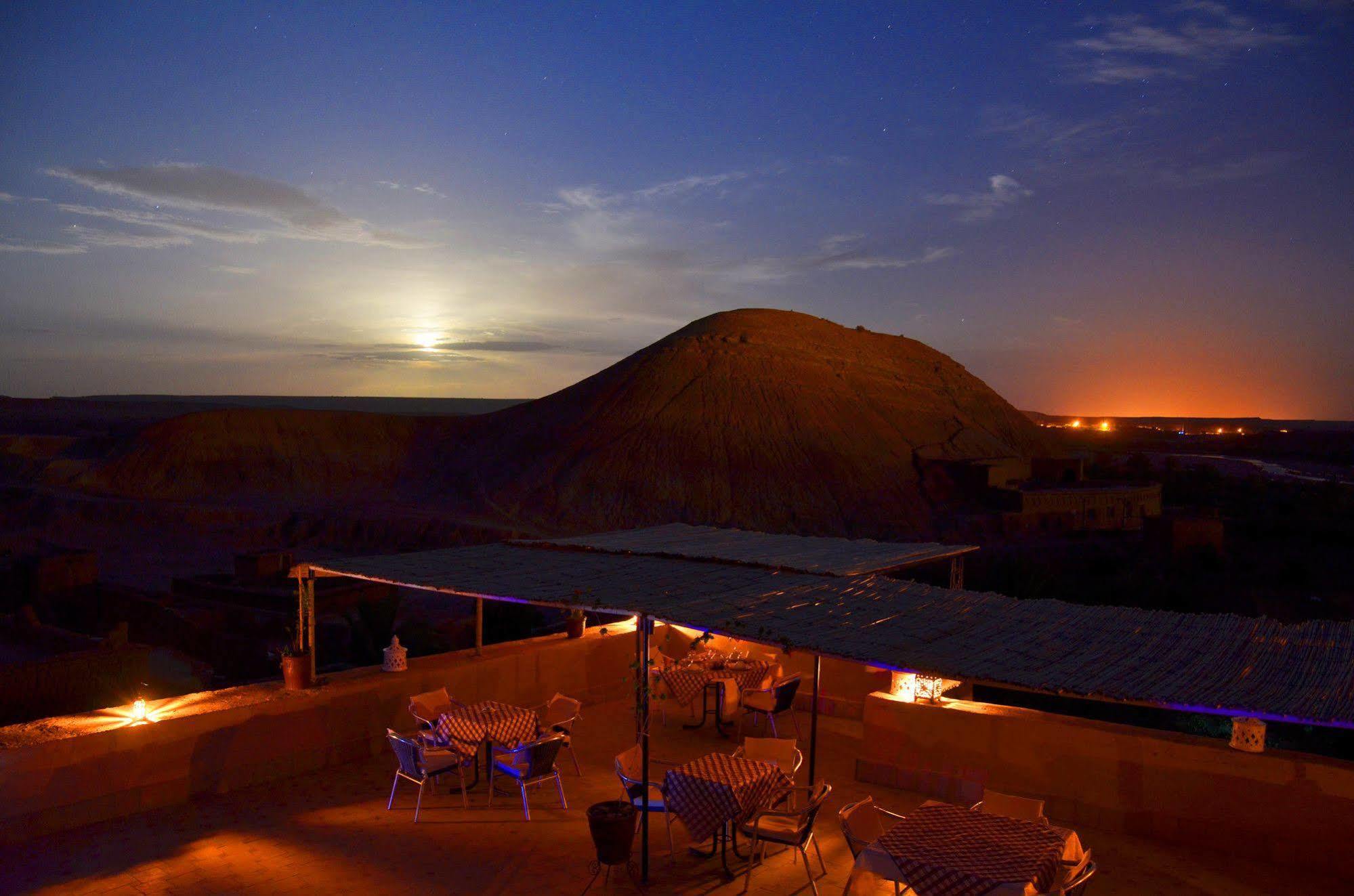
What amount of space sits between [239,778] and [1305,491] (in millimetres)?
54670

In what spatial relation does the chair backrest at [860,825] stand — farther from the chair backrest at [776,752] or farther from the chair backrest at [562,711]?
the chair backrest at [562,711]

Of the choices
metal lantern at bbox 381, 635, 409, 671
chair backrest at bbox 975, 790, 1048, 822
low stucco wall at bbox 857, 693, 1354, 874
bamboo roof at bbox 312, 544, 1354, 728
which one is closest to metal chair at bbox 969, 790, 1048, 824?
chair backrest at bbox 975, 790, 1048, 822

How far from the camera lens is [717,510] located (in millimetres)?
43281

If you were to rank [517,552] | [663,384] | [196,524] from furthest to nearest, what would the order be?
1. [663,384]
2. [196,524]
3. [517,552]

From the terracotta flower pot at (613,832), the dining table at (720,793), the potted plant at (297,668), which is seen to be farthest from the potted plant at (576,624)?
the terracotta flower pot at (613,832)

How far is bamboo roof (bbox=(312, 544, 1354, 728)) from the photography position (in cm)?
577

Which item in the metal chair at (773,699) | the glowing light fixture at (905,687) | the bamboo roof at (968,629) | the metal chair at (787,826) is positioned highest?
the bamboo roof at (968,629)

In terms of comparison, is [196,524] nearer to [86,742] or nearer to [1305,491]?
[86,742]

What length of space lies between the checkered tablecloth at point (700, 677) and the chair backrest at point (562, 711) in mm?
1734

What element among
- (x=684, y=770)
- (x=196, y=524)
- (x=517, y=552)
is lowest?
(x=196, y=524)

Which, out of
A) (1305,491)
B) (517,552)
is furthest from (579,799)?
(1305,491)

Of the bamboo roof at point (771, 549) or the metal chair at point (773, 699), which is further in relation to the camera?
the metal chair at point (773, 699)

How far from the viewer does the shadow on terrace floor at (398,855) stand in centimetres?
611

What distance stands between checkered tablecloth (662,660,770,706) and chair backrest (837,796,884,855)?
425 centimetres
